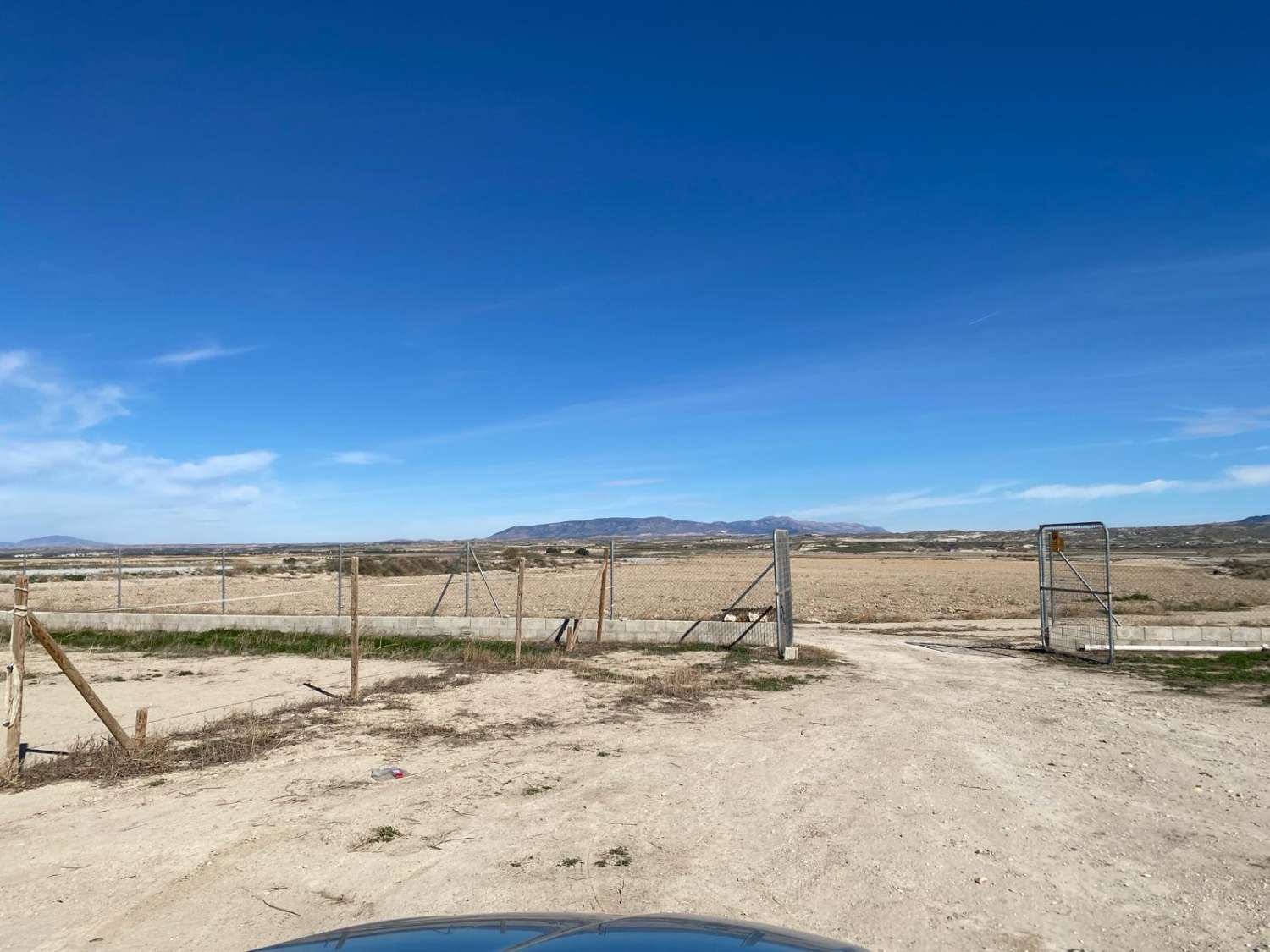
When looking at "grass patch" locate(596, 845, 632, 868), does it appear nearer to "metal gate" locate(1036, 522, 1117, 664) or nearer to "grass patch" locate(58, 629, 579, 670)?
"grass patch" locate(58, 629, 579, 670)

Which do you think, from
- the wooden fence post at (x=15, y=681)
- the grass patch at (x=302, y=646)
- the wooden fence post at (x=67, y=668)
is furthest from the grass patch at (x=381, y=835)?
the grass patch at (x=302, y=646)

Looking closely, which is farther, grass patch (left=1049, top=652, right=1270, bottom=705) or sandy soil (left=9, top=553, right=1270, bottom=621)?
sandy soil (left=9, top=553, right=1270, bottom=621)

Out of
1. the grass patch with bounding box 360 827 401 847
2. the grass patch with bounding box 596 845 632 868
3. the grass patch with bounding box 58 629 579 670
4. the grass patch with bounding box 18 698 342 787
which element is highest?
the grass patch with bounding box 58 629 579 670

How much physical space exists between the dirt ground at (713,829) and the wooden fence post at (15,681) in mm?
464

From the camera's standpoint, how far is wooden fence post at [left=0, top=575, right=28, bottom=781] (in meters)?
7.76

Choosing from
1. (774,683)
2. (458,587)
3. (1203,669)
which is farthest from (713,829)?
(458,587)

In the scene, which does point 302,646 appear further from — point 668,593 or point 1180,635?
point 1180,635

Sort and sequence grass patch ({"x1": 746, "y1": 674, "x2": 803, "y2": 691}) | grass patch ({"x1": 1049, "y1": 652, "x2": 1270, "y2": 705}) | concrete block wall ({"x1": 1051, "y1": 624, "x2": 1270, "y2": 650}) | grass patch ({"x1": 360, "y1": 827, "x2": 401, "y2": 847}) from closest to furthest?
grass patch ({"x1": 360, "y1": 827, "x2": 401, "y2": 847}) < grass patch ({"x1": 1049, "y1": 652, "x2": 1270, "y2": 705}) < grass patch ({"x1": 746, "y1": 674, "x2": 803, "y2": 691}) < concrete block wall ({"x1": 1051, "y1": 624, "x2": 1270, "y2": 650})

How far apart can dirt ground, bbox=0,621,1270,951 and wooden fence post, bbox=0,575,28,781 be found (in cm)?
46

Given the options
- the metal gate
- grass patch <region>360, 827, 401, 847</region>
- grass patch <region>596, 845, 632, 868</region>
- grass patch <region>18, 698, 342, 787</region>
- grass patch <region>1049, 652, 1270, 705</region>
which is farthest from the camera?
the metal gate

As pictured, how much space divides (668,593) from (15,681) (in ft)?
76.0

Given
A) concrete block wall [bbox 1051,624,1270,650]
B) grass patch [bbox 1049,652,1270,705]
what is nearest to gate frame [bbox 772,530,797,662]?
grass patch [bbox 1049,652,1270,705]

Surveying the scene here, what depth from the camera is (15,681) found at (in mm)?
7871

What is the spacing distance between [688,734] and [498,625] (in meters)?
9.19
